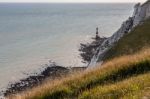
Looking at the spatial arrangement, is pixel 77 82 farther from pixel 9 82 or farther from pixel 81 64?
pixel 81 64

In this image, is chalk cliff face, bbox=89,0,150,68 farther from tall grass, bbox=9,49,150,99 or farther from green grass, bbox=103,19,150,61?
tall grass, bbox=9,49,150,99

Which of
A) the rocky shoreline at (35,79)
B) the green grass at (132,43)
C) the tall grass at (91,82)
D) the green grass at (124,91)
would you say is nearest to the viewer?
the green grass at (124,91)

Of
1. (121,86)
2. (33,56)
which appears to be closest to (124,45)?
(121,86)

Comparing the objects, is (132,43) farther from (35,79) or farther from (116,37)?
(35,79)

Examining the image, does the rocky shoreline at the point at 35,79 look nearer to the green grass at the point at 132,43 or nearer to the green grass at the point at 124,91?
the green grass at the point at 132,43

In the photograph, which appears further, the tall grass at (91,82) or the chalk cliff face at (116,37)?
the chalk cliff face at (116,37)

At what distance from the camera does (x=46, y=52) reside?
83.6 meters

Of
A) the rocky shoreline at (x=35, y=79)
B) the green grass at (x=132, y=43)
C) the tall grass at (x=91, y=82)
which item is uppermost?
the green grass at (x=132, y=43)

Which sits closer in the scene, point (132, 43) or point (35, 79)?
point (132, 43)

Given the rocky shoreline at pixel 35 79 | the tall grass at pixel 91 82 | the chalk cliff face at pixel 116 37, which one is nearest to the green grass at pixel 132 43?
the chalk cliff face at pixel 116 37

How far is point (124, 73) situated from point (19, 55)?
223 feet

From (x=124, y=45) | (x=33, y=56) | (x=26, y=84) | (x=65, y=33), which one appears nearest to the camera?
(x=124, y=45)

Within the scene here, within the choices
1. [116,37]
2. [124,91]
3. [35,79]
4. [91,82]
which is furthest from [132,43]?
[35,79]

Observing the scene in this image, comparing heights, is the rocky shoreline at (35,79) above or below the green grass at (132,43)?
below
